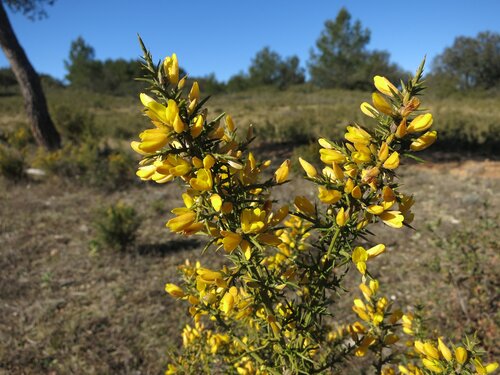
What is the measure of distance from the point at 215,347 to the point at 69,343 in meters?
1.62

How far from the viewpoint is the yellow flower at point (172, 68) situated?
89cm

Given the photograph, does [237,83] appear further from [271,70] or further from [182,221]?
[182,221]

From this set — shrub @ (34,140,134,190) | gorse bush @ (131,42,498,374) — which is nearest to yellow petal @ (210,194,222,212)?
gorse bush @ (131,42,498,374)

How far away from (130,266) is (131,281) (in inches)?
11.5

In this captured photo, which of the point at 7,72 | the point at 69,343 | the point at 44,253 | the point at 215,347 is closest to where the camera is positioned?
the point at 215,347

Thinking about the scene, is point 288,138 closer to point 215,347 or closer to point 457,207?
point 457,207

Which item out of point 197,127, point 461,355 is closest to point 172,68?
point 197,127

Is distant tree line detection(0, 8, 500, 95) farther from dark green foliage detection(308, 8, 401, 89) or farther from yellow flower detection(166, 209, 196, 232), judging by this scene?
yellow flower detection(166, 209, 196, 232)

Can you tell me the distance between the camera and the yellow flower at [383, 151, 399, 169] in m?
0.83

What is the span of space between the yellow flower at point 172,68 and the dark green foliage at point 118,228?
340 centimetres

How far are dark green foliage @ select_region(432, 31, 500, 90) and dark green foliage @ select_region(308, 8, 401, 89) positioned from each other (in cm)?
526

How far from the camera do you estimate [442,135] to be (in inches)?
346

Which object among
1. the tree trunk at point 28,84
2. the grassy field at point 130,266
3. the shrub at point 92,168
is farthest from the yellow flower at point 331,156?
the tree trunk at point 28,84

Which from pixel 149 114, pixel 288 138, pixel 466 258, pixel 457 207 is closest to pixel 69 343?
pixel 149 114
